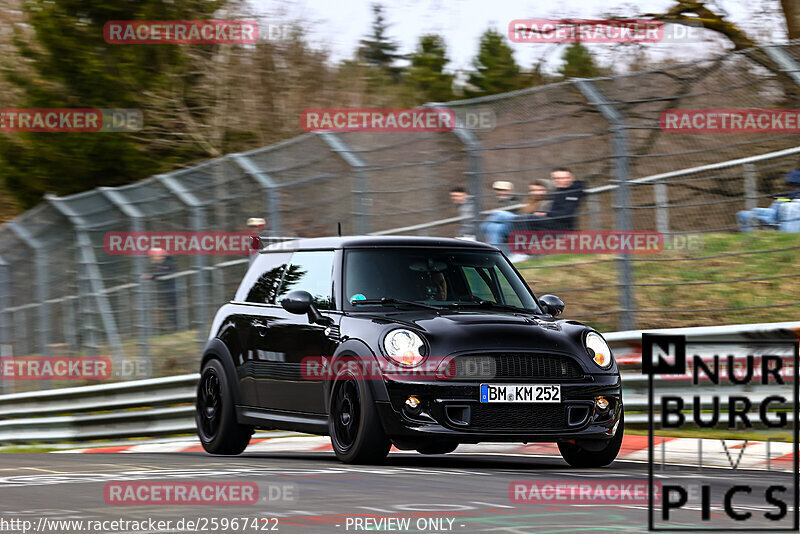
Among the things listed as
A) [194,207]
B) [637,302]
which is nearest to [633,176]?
[637,302]

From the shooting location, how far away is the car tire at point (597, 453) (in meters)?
9.32

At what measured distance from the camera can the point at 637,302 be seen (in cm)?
1189

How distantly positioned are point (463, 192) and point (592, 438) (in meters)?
4.34

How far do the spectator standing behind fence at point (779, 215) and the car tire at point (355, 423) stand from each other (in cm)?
407

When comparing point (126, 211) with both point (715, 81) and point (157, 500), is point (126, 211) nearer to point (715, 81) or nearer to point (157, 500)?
point (715, 81)

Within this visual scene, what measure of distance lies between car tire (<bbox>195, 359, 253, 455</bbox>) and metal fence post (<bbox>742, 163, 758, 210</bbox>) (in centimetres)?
457

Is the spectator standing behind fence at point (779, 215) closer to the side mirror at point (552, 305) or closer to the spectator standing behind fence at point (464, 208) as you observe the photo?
the side mirror at point (552, 305)

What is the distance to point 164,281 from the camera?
15984 mm

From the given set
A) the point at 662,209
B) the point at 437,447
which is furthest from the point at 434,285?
the point at 662,209

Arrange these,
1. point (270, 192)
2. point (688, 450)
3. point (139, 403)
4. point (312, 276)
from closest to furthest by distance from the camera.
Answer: point (688, 450)
point (312, 276)
point (270, 192)
point (139, 403)

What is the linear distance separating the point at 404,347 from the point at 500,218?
13.0 ft

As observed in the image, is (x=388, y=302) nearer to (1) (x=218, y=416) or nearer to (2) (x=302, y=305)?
(2) (x=302, y=305)

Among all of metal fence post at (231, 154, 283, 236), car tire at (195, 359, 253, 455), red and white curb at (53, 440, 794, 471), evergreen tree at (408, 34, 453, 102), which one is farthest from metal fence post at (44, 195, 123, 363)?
evergreen tree at (408, 34, 453, 102)

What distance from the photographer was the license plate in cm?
880
